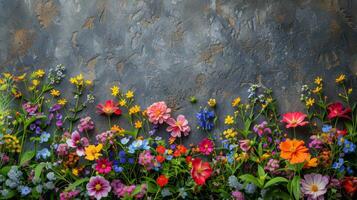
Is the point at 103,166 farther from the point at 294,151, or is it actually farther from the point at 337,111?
the point at 337,111

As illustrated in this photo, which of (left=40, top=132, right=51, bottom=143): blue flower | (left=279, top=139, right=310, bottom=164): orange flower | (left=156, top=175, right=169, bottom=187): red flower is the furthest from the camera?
(left=40, top=132, right=51, bottom=143): blue flower

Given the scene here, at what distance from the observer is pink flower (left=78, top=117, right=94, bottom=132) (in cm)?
246

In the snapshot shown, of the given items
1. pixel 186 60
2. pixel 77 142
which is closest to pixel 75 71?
pixel 77 142

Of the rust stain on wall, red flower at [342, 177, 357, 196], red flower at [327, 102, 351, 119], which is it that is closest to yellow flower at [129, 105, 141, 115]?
the rust stain on wall

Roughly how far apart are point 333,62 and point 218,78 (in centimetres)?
57

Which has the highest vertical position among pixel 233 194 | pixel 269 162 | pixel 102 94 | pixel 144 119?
pixel 102 94

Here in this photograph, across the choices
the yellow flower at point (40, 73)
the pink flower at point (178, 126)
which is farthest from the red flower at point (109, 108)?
the yellow flower at point (40, 73)

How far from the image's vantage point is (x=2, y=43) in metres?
2.72

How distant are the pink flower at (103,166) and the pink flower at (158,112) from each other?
31 centimetres

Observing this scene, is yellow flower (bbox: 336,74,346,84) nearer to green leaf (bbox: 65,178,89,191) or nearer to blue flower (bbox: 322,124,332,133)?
blue flower (bbox: 322,124,332,133)

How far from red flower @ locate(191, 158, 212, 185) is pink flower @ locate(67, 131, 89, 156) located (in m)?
0.59

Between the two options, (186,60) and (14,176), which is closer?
(14,176)

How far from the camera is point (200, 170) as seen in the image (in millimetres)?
2203

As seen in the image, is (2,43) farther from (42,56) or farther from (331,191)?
(331,191)
